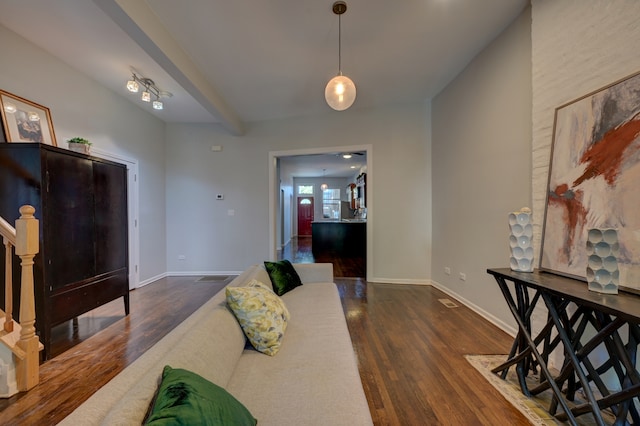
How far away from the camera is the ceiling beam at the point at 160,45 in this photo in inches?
75.5

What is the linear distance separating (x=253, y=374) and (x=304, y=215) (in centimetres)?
1085

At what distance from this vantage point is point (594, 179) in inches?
64.2

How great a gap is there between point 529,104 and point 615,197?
1.19 meters

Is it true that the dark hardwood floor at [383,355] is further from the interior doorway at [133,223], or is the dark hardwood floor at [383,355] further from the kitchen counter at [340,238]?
the kitchen counter at [340,238]

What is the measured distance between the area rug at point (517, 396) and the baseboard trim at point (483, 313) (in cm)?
49

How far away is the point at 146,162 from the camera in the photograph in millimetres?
4426

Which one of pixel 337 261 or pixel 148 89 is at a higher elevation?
pixel 148 89

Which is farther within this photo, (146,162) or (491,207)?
(146,162)

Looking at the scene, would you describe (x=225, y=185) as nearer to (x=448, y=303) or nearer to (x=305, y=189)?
(x=448, y=303)

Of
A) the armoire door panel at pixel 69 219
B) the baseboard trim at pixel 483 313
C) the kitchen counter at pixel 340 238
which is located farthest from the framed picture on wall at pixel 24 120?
the kitchen counter at pixel 340 238

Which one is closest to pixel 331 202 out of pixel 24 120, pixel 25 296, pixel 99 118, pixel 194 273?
pixel 194 273

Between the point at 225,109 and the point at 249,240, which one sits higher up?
the point at 225,109

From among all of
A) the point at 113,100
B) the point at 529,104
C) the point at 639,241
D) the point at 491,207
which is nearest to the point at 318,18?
the point at 529,104

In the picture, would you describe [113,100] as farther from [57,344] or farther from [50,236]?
[57,344]
